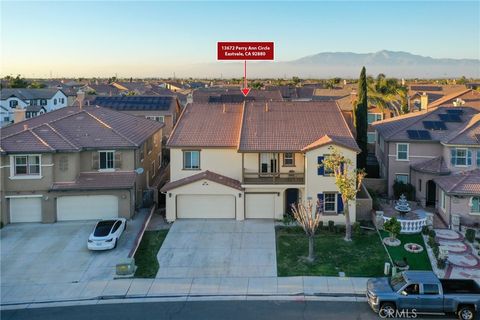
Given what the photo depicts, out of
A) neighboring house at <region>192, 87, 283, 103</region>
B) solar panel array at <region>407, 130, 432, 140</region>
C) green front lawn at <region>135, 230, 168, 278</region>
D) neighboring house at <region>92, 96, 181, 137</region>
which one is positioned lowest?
green front lawn at <region>135, 230, 168, 278</region>

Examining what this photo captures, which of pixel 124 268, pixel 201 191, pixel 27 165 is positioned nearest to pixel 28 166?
pixel 27 165

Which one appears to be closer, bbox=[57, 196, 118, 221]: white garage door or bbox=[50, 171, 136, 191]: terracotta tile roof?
bbox=[50, 171, 136, 191]: terracotta tile roof

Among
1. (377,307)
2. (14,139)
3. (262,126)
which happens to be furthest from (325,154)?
(14,139)

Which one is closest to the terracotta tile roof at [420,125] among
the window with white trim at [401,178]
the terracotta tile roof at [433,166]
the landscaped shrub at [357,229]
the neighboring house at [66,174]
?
the terracotta tile roof at [433,166]

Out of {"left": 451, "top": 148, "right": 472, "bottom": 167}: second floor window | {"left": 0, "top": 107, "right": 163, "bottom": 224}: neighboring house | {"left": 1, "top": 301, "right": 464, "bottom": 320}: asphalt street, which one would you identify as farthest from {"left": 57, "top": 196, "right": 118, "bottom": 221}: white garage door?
{"left": 451, "top": 148, "right": 472, "bottom": 167}: second floor window

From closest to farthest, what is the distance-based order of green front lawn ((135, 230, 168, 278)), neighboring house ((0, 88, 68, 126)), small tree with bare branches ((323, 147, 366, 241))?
green front lawn ((135, 230, 168, 278)), small tree with bare branches ((323, 147, 366, 241)), neighboring house ((0, 88, 68, 126))

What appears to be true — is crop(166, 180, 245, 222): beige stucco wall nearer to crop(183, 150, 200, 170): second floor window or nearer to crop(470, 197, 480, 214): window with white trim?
crop(183, 150, 200, 170): second floor window

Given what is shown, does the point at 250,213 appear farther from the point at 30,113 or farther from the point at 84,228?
the point at 30,113

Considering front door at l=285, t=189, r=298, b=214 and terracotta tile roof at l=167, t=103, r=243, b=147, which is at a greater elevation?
terracotta tile roof at l=167, t=103, r=243, b=147
